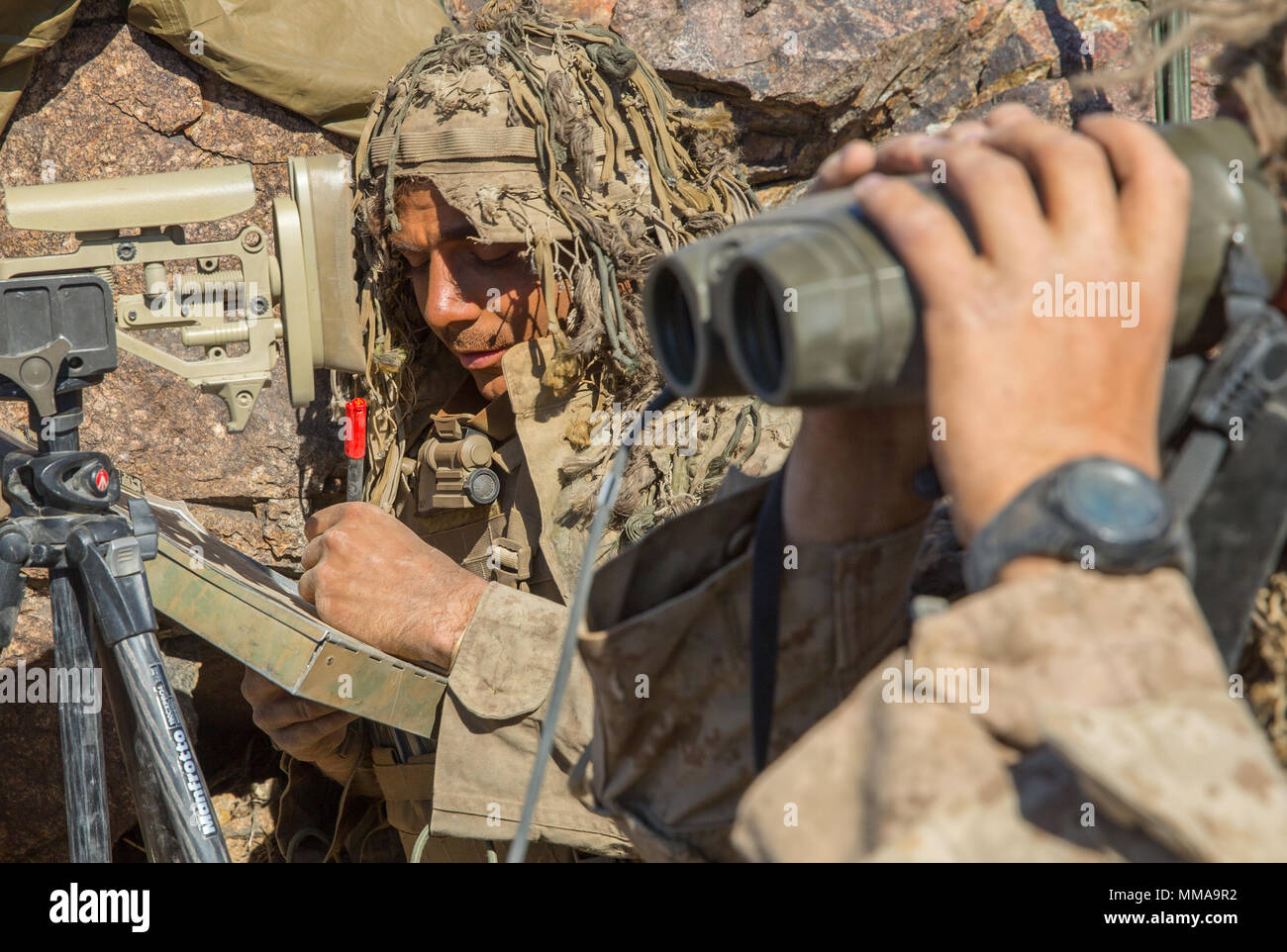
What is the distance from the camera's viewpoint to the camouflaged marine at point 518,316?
1924mm

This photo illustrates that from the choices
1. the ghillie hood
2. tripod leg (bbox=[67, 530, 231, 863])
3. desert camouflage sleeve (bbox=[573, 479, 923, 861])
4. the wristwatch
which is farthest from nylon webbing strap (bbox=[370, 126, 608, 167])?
the wristwatch

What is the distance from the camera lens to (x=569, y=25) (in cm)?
222

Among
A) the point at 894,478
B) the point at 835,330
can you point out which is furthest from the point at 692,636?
the point at 835,330

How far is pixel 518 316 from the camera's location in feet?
6.92

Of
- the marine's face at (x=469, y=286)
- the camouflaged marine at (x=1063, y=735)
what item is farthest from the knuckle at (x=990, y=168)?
the marine's face at (x=469, y=286)

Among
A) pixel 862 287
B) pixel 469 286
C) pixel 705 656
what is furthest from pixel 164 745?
pixel 862 287

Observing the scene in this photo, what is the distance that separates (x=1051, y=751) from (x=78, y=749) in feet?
4.17

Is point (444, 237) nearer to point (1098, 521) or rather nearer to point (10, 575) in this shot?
point (10, 575)

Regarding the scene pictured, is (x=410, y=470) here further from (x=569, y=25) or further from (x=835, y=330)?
(x=835, y=330)

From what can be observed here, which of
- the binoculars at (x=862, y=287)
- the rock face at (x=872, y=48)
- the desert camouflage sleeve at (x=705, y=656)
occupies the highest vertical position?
the rock face at (x=872, y=48)

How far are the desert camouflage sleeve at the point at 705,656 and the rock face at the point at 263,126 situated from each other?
64.2 inches

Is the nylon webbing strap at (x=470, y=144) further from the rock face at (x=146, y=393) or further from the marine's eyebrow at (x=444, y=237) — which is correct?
the rock face at (x=146, y=393)

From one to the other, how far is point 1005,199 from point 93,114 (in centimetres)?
216

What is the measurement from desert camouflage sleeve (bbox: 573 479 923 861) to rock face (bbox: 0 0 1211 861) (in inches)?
64.2
